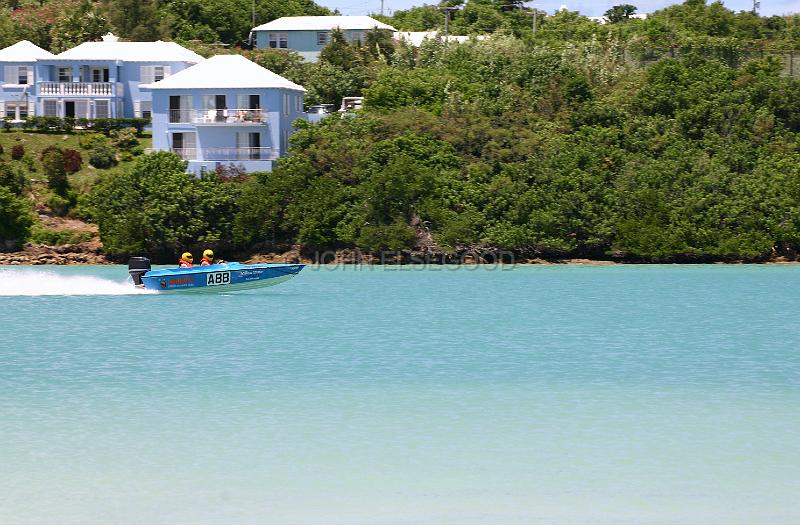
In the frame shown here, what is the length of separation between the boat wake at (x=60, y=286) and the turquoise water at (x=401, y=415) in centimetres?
234

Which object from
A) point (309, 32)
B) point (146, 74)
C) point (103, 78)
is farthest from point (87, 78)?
point (309, 32)

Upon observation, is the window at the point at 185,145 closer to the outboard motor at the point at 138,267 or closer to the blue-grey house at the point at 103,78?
the blue-grey house at the point at 103,78

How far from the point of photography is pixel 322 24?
107438mm

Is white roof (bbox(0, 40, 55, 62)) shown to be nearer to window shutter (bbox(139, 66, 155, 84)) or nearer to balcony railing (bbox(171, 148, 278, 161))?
window shutter (bbox(139, 66, 155, 84))

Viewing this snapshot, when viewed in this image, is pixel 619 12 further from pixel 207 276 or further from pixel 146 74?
pixel 207 276

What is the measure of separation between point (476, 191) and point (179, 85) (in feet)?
68.6

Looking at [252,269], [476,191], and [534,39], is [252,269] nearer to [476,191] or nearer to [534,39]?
[476,191]

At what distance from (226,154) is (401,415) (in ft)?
171

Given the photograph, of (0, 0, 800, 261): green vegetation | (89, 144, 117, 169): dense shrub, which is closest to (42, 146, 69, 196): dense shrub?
(0, 0, 800, 261): green vegetation

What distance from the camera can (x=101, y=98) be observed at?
8606cm

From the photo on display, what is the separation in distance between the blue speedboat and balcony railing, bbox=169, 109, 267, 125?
2991cm

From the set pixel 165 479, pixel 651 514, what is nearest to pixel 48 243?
pixel 165 479

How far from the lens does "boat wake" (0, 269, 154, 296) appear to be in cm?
4591

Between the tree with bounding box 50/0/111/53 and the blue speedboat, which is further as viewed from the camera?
the tree with bounding box 50/0/111/53
